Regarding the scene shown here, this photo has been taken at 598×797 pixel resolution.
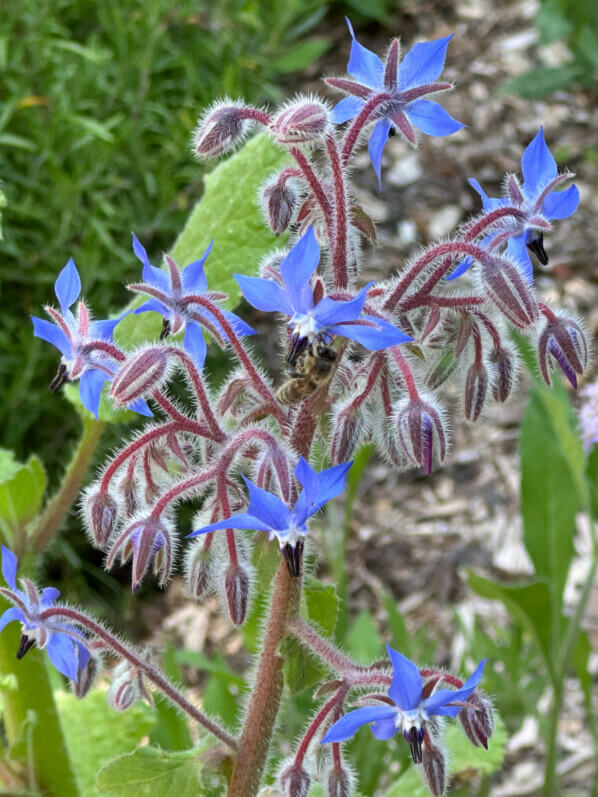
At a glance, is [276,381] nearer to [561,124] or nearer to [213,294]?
[561,124]

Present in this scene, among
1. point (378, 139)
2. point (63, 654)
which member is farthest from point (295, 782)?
point (378, 139)

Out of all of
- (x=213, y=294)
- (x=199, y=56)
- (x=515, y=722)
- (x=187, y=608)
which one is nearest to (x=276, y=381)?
(x=187, y=608)

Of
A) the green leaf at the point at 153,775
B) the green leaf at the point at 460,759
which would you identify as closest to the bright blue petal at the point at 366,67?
the green leaf at the point at 153,775

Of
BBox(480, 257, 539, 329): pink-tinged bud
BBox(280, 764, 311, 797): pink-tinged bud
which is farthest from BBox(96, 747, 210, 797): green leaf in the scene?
BBox(480, 257, 539, 329): pink-tinged bud

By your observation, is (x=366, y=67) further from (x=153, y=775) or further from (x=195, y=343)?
(x=153, y=775)

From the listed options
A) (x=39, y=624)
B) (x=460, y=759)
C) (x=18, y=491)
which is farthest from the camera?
(x=460, y=759)

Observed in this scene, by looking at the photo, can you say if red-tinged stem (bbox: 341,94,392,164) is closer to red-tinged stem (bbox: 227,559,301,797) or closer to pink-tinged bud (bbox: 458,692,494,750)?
red-tinged stem (bbox: 227,559,301,797)

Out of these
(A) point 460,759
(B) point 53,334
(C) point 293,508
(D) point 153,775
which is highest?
(B) point 53,334
